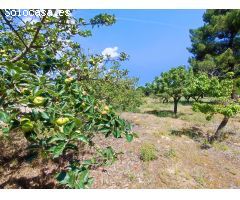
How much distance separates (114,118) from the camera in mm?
2359

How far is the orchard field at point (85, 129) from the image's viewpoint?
2.04m

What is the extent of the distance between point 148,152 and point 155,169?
908mm

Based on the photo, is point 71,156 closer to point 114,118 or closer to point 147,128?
point 147,128

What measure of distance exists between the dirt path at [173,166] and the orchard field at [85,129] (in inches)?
1.0

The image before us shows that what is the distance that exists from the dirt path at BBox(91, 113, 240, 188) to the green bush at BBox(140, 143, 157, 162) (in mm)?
118

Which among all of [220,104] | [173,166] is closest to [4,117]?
[173,166]

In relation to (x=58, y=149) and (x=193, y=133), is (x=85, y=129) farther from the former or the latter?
(x=193, y=133)

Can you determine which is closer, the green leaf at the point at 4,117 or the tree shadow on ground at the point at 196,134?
the green leaf at the point at 4,117

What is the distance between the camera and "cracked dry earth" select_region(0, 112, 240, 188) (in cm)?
687

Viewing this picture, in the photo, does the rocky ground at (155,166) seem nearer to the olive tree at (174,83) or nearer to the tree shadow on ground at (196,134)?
the tree shadow on ground at (196,134)

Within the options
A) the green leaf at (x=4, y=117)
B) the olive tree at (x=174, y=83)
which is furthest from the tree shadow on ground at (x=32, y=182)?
the olive tree at (x=174, y=83)

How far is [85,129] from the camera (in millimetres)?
2438

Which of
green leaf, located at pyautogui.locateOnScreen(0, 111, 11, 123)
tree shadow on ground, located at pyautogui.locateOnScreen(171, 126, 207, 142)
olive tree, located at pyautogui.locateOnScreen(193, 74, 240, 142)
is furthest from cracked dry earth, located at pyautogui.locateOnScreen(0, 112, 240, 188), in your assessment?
green leaf, located at pyautogui.locateOnScreen(0, 111, 11, 123)

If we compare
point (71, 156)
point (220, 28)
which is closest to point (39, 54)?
point (71, 156)
